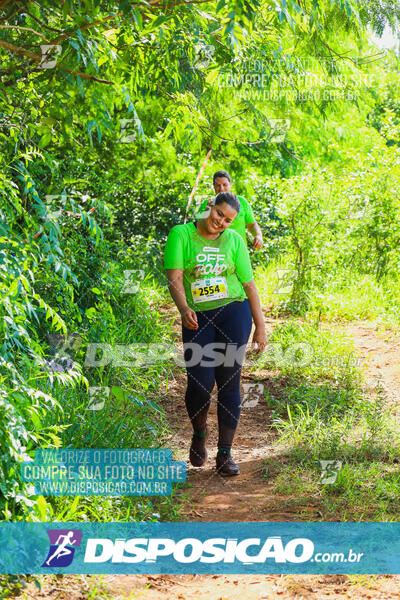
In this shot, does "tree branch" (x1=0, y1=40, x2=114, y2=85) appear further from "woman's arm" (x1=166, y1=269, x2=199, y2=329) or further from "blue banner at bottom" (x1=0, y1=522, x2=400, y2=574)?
"blue banner at bottom" (x1=0, y1=522, x2=400, y2=574)

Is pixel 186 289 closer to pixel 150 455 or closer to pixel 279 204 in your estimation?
pixel 150 455

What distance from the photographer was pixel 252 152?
10398 millimetres

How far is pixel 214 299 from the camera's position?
4953 millimetres

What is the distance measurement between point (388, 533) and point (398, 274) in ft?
23.6

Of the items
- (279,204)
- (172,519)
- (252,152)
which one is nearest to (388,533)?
(172,519)

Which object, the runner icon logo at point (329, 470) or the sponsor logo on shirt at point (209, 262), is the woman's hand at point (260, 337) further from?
the runner icon logo at point (329, 470)

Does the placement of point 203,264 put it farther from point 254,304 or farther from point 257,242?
point 257,242

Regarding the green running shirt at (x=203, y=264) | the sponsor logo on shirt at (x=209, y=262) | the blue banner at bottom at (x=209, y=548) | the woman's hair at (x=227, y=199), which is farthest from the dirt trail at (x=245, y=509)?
the woman's hair at (x=227, y=199)

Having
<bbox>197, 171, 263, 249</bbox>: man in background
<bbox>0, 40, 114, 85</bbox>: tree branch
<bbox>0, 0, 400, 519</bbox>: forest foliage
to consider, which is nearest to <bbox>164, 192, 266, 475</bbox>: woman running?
<bbox>0, 0, 400, 519</bbox>: forest foliage

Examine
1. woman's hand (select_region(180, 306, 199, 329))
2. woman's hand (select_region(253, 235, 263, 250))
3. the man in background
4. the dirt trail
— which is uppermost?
the man in background

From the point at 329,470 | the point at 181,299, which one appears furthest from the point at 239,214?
the point at 329,470

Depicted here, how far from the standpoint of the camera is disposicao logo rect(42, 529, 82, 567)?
351cm

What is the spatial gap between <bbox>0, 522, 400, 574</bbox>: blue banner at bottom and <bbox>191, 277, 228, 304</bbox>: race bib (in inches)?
58.8

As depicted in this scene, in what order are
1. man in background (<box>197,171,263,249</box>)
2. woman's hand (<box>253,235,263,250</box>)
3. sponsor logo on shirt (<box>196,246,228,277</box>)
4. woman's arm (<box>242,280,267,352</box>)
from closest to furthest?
sponsor logo on shirt (<box>196,246,228,277</box>)
woman's arm (<box>242,280,267,352</box>)
man in background (<box>197,171,263,249</box>)
woman's hand (<box>253,235,263,250</box>)
